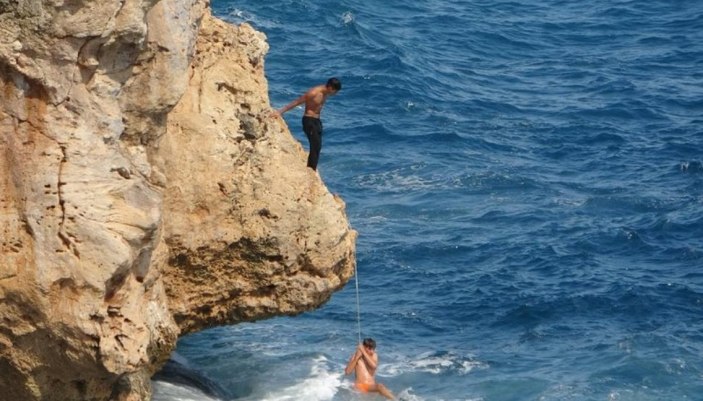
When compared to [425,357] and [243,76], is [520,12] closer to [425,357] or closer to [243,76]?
[425,357]

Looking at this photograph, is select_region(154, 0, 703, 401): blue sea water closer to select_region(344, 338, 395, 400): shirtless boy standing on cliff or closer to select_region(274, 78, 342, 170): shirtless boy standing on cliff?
select_region(344, 338, 395, 400): shirtless boy standing on cliff

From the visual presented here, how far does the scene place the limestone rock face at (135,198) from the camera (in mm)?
14961

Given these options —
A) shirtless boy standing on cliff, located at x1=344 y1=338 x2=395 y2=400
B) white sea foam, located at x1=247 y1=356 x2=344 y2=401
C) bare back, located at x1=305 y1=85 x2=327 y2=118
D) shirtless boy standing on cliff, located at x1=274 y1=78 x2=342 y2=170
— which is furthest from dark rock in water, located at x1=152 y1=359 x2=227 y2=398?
bare back, located at x1=305 y1=85 x2=327 y2=118

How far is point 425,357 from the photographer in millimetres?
24938

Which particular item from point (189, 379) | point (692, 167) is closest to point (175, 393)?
point (189, 379)

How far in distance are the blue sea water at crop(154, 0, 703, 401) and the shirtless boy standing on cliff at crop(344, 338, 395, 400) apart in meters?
0.22

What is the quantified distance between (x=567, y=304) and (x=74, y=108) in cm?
1434

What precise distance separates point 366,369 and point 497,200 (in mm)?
10400

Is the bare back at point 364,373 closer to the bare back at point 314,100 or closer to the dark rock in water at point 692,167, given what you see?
the bare back at point 314,100

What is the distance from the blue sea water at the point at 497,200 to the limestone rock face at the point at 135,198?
3.10 metres

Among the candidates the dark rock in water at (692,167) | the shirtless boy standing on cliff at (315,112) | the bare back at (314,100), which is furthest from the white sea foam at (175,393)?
the dark rock in water at (692,167)

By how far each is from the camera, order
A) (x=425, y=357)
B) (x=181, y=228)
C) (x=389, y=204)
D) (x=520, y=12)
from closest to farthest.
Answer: (x=181, y=228), (x=425, y=357), (x=389, y=204), (x=520, y=12)

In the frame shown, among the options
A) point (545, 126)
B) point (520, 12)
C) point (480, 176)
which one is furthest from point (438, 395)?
point (520, 12)

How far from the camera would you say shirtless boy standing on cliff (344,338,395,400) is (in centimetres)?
2281
